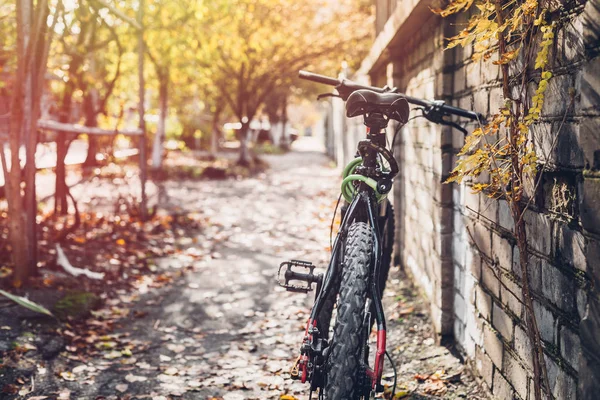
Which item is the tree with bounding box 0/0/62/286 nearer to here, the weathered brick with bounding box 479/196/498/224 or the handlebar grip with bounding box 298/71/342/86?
the handlebar grip with bounding box 298/71/342/86

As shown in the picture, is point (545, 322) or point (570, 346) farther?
point (545, 322)

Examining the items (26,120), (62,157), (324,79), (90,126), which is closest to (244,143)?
(90,126)

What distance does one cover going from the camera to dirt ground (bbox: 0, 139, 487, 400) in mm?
3736

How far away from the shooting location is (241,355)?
442 cm

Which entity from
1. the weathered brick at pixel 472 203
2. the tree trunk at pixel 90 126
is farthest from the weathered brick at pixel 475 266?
the tree trunk at pixel 90 126

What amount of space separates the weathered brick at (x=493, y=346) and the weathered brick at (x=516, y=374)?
86mm

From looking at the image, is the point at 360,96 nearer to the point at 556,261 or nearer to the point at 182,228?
the point at 556,261

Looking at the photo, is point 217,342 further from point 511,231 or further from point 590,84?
point 590,84

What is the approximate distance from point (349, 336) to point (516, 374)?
35.3 inches

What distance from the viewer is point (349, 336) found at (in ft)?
7.84

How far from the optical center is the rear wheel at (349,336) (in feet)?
7.73

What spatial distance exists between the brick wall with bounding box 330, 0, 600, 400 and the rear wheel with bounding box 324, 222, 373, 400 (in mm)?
680

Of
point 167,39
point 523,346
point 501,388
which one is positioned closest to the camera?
point 523,346

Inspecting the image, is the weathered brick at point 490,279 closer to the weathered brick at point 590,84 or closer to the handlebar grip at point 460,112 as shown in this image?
the handlebar grip at point 460,112
